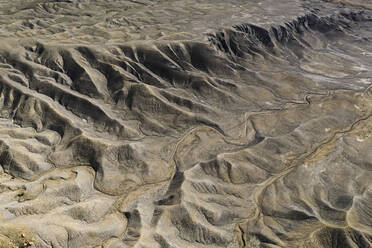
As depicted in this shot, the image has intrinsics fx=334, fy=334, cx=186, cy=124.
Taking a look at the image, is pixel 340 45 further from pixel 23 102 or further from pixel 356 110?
pixel 23 102

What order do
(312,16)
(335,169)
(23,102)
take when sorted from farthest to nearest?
(312,16), (23,102), (335,169)

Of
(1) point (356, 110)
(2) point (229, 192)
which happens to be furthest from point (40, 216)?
(1) point (356, 110)

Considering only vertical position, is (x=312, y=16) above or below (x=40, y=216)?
above

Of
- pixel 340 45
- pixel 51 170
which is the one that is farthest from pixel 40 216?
pixel 340 45

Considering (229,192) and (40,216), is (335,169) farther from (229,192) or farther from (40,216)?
(40,216)

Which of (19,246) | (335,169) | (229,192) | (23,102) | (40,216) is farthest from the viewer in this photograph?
→ (23,102)

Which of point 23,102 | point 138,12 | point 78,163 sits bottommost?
point 78,163

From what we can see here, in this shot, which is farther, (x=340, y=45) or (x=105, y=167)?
(x=340, y=45)
